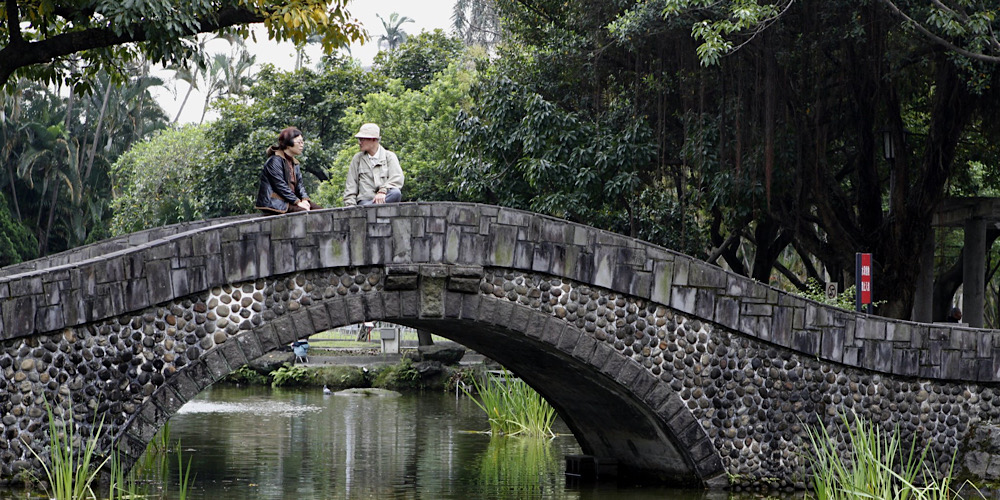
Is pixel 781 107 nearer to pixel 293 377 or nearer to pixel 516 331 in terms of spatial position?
pixel 516 331

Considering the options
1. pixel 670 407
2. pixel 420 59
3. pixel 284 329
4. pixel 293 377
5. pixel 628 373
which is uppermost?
pixel 420 59

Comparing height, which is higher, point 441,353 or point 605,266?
point 605,266

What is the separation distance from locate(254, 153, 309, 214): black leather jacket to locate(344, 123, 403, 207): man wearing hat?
587mm

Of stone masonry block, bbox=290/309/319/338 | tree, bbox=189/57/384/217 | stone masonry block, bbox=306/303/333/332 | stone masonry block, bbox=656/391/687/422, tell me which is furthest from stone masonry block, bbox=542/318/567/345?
tree, bbox=189/57/384/217

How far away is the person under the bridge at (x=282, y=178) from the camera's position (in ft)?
34.2

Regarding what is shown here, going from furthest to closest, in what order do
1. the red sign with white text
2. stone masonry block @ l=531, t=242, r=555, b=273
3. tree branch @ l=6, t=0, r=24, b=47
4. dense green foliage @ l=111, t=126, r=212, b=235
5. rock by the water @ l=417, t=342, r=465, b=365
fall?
dense green foliage @ l=111, t=126, r=212, b=235, rock by the water @ l=417, t=342, r=465, b=365, the red sign with white text, stone masonry block @ l=531, t=242, r=555, b=273, tree branch @ l=6, t=0, r=24, b=47

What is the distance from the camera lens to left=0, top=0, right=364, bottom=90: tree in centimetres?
1035

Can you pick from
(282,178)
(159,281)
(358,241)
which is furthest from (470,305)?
(159,281)

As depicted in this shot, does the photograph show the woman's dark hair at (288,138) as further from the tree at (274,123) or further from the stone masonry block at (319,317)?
the tree at (274,123)

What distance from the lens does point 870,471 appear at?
937cm

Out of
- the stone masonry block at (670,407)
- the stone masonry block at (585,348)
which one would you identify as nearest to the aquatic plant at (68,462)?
the stone masonry block at (585,348)

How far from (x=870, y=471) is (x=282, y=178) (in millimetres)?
5433

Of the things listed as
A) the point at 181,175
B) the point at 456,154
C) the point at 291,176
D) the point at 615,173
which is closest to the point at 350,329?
the point at 181,175

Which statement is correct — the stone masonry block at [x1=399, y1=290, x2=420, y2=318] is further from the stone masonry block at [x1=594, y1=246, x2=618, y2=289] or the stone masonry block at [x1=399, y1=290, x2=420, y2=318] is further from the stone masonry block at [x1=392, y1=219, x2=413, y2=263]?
the stone masonry block at [x1=594, y1=246, x2=618, y2=289]
